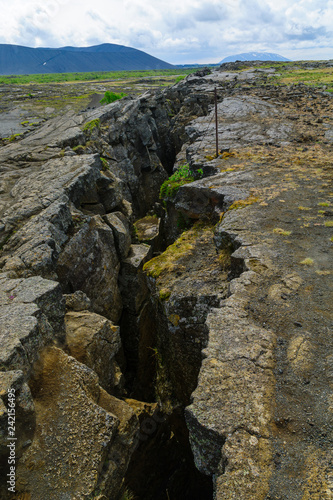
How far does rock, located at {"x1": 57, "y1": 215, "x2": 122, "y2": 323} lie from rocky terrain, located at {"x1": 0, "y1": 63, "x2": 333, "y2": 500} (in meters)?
0.08

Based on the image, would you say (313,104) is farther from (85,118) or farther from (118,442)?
(118,442)

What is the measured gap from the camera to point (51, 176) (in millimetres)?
13695

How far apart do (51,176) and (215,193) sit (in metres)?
7.26

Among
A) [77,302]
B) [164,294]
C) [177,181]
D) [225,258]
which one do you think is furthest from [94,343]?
[177,181]

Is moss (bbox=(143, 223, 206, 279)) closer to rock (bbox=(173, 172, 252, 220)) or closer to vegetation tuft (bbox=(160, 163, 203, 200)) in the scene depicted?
rock (bbox=(173, 172, 252, 220))

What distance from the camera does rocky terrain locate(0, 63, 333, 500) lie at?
14.0 ft

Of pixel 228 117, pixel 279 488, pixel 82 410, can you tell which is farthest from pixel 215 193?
pixel 228 117

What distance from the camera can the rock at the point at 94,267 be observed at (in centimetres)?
1127

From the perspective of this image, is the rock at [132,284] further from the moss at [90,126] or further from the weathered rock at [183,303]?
the moss at [90,126]

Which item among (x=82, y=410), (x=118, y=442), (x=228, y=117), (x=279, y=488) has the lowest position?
(x=118, y=442)

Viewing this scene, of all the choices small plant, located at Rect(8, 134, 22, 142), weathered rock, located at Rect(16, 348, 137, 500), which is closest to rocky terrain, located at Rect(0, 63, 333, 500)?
weathered rock, located at Rect(16, 348, 137, 500)

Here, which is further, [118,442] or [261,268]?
[261,268]

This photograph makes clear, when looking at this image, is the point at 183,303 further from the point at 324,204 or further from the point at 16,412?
the point at 324,204

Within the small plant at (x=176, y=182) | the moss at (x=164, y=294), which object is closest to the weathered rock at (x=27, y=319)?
the moss at (x=164, y=294)
